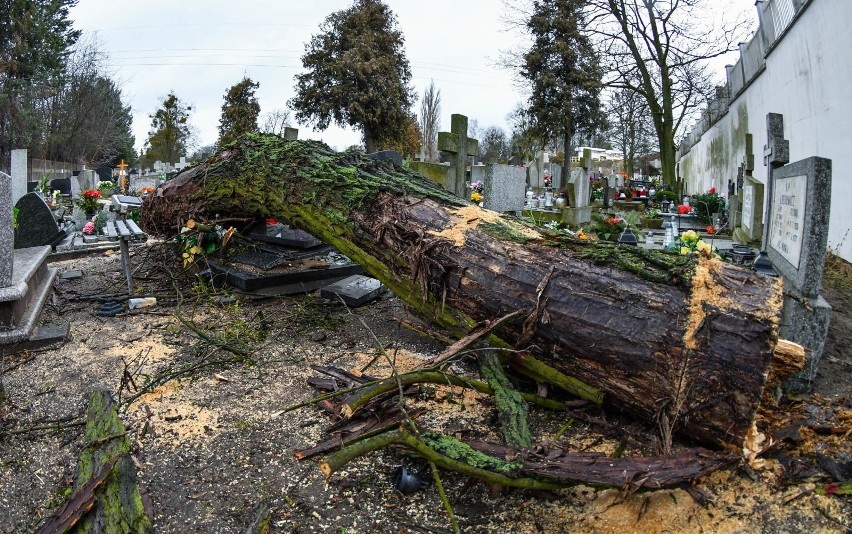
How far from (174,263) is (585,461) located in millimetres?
5380

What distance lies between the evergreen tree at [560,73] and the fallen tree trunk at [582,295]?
2117 cm

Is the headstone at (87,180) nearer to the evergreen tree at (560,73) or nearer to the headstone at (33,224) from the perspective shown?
the headstone at (33,224)

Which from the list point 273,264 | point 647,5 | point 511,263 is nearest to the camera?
point 511,263

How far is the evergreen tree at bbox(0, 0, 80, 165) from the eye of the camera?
23.7 m

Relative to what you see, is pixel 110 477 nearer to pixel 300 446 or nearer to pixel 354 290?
pixel 300 446

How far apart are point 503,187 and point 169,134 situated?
3350 centimetres

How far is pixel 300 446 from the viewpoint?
262 centimetres

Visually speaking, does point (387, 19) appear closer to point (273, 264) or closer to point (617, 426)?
point (273, 264)

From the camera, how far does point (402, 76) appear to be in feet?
98.4

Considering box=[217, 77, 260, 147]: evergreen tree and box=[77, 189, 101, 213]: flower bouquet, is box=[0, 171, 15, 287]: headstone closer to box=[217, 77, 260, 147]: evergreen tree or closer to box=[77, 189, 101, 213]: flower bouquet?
box=[77, 189, 101, 213]: flower bouquet

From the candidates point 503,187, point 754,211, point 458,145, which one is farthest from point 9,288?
point 754,211

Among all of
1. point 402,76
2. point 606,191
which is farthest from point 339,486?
point 402,76

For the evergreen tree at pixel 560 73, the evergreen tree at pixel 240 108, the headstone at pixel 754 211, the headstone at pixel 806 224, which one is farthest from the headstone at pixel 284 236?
the evergreen tree at pixel 240 108

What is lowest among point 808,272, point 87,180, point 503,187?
point 808,272
